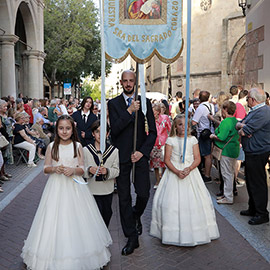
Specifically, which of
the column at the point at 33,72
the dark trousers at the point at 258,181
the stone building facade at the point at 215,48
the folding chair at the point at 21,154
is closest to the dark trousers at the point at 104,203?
the dark trousers at the point at 258,181

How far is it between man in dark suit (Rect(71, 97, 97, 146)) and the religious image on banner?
3.92 m

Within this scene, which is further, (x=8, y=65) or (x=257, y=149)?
(x=8, y=65)

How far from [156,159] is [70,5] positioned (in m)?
30.0

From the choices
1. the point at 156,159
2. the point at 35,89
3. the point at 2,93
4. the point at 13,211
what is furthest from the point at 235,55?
the point at 13,211

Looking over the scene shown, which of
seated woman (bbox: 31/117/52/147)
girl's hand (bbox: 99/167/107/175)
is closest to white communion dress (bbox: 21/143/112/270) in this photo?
girl's hand (bbox: 99/167/107/175)

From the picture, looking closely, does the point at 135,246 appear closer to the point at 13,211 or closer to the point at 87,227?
the point at 87,227

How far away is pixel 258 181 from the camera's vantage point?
17.8 ft

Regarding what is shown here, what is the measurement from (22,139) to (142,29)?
7.40 m

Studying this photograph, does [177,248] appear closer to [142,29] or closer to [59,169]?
[59,169]

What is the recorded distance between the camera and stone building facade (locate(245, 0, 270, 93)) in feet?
35.2

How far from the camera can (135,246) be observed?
4441 mm

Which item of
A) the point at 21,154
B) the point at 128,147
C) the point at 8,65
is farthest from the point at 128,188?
the point at 8,65

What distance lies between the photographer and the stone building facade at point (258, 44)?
10734 millimetres

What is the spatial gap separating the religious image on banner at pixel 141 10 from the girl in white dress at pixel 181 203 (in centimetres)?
146
